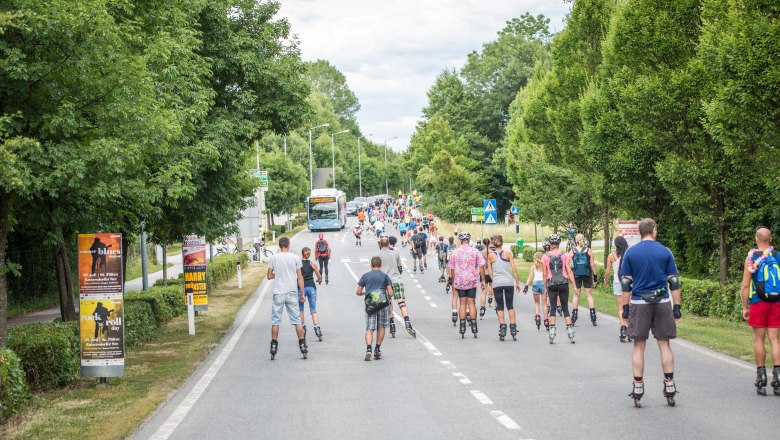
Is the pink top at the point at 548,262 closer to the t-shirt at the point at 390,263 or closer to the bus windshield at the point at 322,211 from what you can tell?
the t-shirt at the point at 390,263

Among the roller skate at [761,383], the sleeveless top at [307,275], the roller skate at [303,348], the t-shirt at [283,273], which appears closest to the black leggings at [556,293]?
the roller skate at [303,348]

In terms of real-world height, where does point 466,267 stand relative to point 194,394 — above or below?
above

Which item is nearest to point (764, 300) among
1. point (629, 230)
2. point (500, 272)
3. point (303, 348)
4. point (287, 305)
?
point (500, 272)

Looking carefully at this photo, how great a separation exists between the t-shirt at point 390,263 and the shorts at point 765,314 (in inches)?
369

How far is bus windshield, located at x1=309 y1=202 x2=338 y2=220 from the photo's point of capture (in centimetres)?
8000

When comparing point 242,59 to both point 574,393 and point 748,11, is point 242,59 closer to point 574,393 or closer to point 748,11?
point 748,11

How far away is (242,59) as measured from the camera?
2439 centimetres

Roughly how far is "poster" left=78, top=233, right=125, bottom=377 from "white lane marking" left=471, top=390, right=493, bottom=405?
503cm

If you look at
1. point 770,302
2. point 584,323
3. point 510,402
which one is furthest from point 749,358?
point 584,323

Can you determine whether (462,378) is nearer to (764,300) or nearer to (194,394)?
(194,394)

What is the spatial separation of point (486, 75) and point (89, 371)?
3706 inches

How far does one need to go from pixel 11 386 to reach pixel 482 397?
517 cm

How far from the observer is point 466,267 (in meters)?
18.0

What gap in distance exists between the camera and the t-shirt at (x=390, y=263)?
64.3ft
